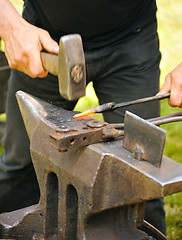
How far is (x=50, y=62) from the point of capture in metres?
1.39

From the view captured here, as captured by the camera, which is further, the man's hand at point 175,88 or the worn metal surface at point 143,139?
the man's hand at point 175,88

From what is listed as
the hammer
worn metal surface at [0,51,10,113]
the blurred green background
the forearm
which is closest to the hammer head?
the hammer

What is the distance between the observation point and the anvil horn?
1.46m

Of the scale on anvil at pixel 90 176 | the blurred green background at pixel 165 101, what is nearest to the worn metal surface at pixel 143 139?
the scale on anvil at pixel 90 176

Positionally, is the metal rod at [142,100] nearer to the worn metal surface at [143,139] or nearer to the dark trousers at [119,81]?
the worn metal surface at [143,139]

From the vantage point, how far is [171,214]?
2516 millimetres

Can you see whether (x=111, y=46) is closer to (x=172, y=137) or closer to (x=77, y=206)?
(x=77, y=206)

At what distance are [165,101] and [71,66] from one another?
3.02 metres

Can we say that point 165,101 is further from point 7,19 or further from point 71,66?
point 71,66

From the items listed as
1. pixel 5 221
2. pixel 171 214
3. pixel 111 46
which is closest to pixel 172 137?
pixel 171 214

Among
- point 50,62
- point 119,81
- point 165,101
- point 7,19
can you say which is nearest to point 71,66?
point 50,62

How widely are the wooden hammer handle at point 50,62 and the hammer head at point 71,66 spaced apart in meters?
0.07

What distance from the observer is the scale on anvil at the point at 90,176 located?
1.22 meters

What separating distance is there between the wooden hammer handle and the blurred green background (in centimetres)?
60
